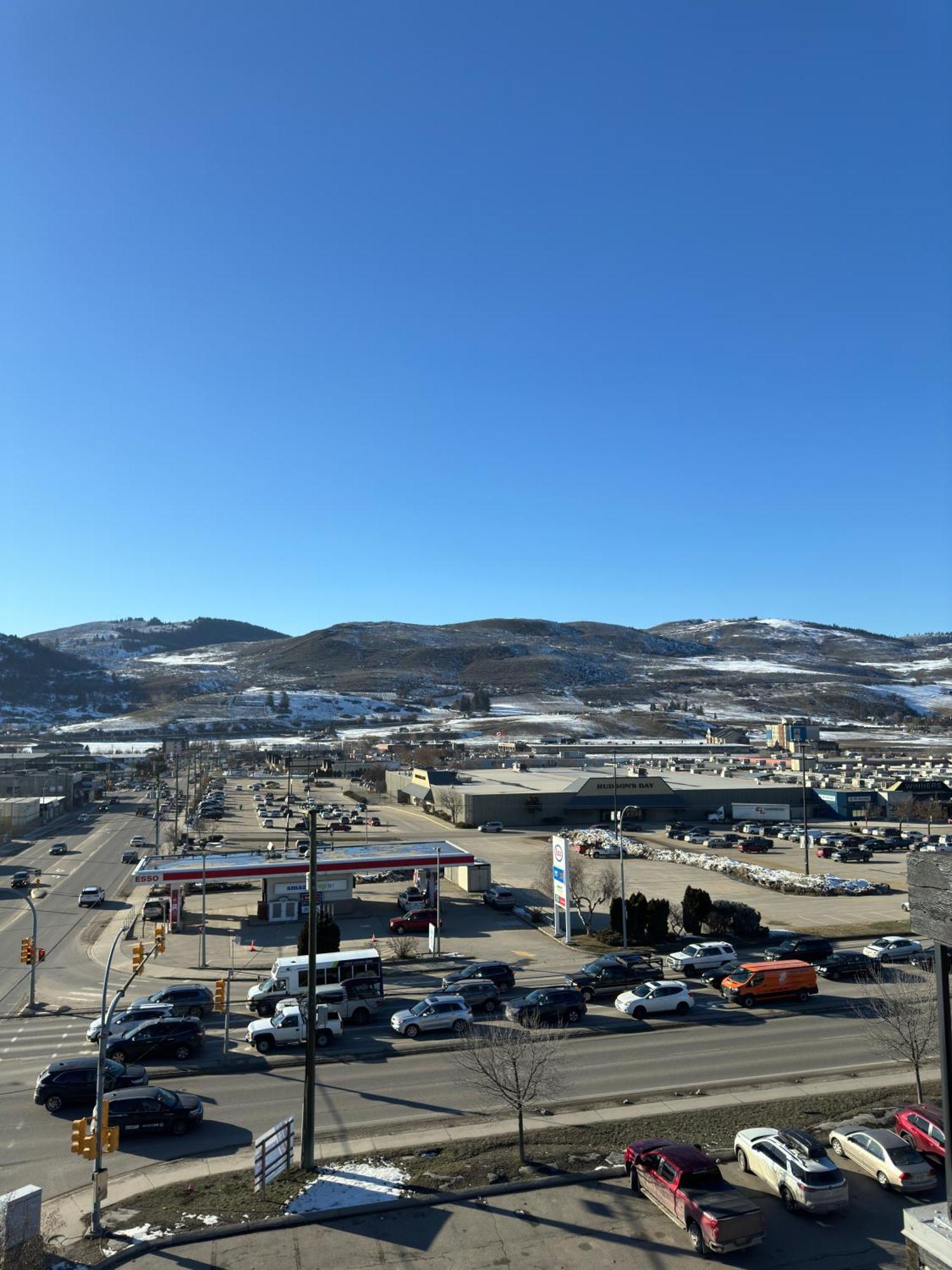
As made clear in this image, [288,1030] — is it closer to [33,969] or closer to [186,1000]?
[186,1000]

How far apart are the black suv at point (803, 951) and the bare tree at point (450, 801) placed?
5330 cm

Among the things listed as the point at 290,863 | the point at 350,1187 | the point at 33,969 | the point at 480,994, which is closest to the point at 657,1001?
the point at 480,994

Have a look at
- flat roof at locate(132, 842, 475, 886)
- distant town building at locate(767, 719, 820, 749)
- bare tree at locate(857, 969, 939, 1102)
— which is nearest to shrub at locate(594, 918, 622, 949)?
flat roof at locate(132, 842, 475, 886)

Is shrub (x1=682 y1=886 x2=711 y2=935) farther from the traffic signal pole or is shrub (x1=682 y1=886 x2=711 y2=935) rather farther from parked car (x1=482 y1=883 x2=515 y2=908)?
the traffic signal pole

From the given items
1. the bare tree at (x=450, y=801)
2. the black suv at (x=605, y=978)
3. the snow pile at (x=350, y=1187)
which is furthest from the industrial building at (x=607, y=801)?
the snow pile at (x=350, y=1187)

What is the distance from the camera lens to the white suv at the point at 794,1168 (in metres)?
16.4

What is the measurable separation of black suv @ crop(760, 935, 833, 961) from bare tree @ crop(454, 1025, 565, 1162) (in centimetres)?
1638

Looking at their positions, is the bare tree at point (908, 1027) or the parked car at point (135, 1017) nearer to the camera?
the bare tree at point (908, 1027)

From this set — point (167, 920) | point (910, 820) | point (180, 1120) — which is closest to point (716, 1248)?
point (180, 1120)

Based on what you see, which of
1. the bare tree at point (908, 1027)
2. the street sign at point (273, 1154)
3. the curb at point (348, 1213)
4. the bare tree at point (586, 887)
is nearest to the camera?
the curb at point (348, 1213)

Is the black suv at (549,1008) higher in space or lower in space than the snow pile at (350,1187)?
lower

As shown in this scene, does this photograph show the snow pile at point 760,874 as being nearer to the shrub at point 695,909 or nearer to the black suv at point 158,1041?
the shrub at point 695,909

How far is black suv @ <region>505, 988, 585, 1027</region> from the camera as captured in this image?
28922mm

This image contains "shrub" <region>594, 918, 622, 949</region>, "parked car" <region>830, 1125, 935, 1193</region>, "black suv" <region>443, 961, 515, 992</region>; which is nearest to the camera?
"parked car" <region>830, 1125, 935, 1193</region>
